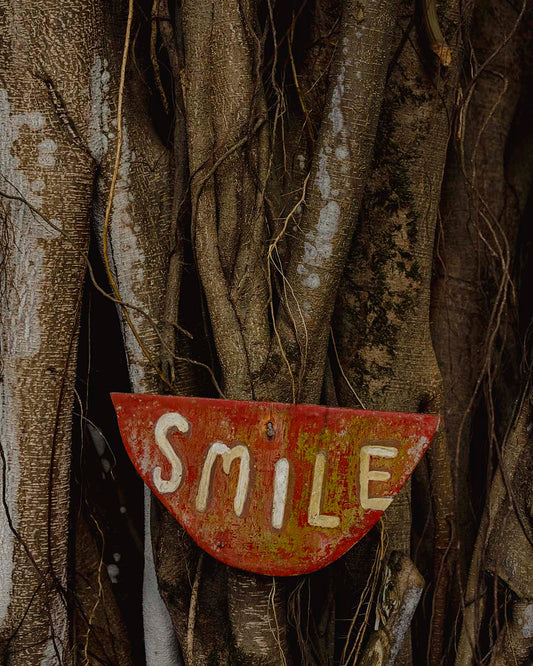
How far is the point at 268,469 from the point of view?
1133 mm

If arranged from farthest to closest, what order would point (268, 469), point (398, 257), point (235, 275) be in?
1. point (398, 257)
2. point (235, 275)
3. point (268, 469)

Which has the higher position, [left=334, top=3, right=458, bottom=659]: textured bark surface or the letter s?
[left=334, top=3, right=458, bottom=659]: textured bark surface

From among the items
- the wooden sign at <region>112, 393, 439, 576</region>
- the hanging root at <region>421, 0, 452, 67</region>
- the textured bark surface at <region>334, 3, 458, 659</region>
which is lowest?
the wooden sign at <region>112, 393, 439, 576</region>

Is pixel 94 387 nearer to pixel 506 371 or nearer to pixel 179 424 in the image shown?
pixel 179 424

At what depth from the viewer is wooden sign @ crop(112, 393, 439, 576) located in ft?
3.68

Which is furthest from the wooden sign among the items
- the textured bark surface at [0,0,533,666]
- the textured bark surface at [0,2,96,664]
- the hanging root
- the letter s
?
the hanging root

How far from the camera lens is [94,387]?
1718mm

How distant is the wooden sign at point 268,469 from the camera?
44.2 inches

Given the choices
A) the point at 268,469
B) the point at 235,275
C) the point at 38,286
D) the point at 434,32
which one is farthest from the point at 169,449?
the point at 434,32

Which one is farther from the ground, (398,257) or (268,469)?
(398,257)

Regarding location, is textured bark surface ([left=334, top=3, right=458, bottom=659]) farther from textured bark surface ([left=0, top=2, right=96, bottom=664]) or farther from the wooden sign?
textured bark surface ([left=0, top=2, right=96, bottom=664])

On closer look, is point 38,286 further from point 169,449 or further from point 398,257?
point 398,257

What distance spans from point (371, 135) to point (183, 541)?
0.93 metres

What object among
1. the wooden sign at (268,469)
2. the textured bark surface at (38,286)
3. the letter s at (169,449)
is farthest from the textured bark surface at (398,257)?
the textured bark surface at (38,286)
